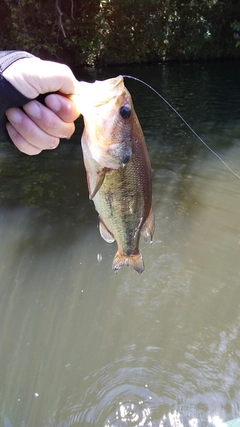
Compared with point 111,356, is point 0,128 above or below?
above

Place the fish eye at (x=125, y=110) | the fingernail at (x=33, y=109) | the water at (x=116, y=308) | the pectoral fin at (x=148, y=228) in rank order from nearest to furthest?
the fingernail at (x=33, y=109), the fish eye at (x=125, y=110), the pectoral fin at (x=148, y=228), the water at (x=116, y=308)

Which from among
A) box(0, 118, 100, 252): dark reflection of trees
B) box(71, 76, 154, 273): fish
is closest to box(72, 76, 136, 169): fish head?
box(71, 76, 154, 273): fish

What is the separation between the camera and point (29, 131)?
Result: 1764 mm

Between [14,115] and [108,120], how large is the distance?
1.37 feet

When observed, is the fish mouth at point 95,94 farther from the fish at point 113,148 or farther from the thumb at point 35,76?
the thumb at point 35,76

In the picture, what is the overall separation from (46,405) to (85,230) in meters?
2.53

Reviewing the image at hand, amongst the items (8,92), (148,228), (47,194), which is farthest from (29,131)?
(47,194)

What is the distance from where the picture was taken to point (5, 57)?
167cm

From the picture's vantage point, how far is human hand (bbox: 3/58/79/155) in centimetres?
162

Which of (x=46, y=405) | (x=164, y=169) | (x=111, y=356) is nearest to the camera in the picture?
(x=46, y=405)

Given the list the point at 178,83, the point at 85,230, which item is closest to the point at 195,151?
the point at 85,230

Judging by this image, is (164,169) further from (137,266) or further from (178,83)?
(178,83)

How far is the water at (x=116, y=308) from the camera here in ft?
11.1

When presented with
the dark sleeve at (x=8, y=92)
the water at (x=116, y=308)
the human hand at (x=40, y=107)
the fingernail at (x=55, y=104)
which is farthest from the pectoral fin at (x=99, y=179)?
the water at (x=116, y=308)
